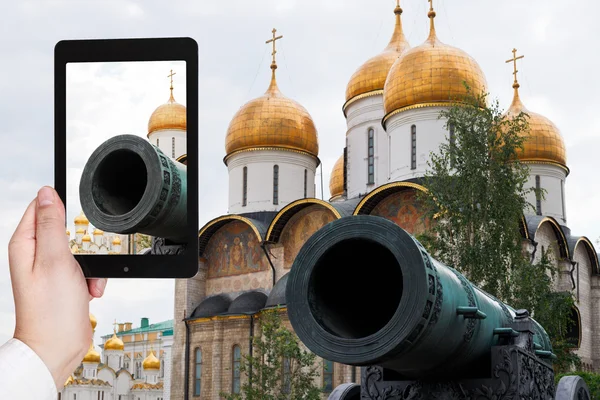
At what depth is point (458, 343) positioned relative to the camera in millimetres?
4379

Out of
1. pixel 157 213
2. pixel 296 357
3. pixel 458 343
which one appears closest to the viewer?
pixel 157 213

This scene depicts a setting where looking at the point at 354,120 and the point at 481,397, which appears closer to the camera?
the point at 481,397

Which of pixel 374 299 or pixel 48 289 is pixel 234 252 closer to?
pixel 374 299

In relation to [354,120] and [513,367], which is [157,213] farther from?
[354,120]

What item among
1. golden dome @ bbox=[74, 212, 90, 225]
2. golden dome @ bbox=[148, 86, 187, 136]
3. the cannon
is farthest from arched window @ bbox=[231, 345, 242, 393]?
golden dome @ bbox=[74, 212, 90, 225]

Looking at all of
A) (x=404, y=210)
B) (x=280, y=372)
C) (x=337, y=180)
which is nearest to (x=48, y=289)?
(x=280, y=372)

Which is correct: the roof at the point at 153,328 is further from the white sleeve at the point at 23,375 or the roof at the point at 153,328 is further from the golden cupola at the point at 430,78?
the white sleeve at the point at 23,375

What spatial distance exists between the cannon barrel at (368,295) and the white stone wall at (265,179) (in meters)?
20.5

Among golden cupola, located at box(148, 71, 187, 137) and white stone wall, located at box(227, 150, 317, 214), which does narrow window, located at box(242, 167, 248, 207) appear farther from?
golden cupola, located at box(148, 71, 187, 137)

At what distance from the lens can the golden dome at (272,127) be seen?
24.8 metres

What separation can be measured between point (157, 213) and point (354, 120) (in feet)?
78.9

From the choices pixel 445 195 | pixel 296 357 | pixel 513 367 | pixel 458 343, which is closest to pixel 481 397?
pixel 513 367

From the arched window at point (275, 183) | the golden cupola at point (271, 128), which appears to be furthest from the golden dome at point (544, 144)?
the arched window at point (275, 183)

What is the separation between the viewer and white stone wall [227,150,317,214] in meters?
24.6
